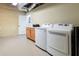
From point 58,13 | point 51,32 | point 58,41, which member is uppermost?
point 58,13

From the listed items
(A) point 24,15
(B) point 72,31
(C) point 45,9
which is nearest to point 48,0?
(B) point 72,31

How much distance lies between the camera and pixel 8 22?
27.9 ft

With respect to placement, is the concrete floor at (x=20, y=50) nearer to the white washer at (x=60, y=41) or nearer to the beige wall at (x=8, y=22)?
the white washer at (x=60, y=41)

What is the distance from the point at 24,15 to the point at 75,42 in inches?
243

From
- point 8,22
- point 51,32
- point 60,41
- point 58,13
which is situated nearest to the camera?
point 60,41

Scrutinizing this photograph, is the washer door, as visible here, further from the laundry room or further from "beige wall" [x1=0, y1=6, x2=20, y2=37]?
"beige wall" [x1=0, y1=6, x2=20, y2=37]

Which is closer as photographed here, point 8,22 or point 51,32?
point 51,32

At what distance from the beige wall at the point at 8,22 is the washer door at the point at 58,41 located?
18.4 ft

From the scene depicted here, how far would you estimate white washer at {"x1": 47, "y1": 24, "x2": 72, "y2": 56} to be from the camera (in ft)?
8.44

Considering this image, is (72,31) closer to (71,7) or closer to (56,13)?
(71,7)

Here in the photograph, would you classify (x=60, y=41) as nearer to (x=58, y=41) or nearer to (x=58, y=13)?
(x=58, y=41)

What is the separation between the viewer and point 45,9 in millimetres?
5102

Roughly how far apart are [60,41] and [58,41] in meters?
0.10

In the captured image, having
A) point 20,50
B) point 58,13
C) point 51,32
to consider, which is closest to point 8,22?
point 20,50
